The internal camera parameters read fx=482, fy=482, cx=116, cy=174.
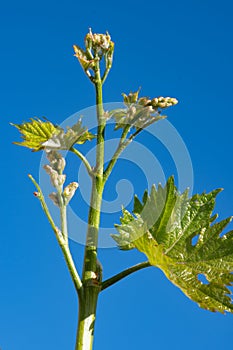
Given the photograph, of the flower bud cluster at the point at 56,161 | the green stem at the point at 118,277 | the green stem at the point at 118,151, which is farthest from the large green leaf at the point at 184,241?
the flower bud cluster at the point at 56,161

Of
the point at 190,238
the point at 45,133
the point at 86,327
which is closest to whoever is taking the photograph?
the point at 86,327

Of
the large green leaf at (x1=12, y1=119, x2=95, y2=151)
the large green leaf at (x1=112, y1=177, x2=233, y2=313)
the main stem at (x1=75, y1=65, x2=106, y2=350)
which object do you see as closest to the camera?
the main stem at (x1=75, y1=65, x2=106, y2=350)

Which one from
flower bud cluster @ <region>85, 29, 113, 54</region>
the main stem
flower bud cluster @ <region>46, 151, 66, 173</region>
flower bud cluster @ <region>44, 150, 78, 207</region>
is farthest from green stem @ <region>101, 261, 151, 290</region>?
flower bud cluster @ <region>85, 29, 113, 54</region>

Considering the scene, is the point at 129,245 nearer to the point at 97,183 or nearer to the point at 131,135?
the point at 97,183

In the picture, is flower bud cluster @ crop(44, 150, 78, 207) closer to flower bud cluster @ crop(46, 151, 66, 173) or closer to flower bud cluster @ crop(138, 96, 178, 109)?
flower bud cluster @ crop(46, 151, 66, 173)

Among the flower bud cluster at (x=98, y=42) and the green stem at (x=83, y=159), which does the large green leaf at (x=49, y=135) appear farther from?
the flower bud cluster at (x=98, y=42)

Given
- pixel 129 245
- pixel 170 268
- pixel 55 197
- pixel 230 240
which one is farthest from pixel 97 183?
pixel 230 240

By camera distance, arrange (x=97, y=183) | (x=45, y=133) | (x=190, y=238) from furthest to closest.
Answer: (x=45, y=133) < (x=190, y=238) < (x=97, y=183)
